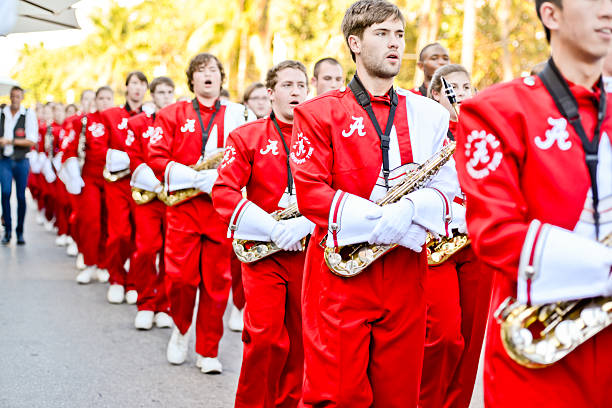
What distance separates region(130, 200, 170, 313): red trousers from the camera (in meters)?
9.32

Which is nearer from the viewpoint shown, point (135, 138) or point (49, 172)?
point (135, 138)

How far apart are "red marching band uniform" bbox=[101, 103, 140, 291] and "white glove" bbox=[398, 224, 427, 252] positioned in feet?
23.1

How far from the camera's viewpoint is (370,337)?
418 centimetres

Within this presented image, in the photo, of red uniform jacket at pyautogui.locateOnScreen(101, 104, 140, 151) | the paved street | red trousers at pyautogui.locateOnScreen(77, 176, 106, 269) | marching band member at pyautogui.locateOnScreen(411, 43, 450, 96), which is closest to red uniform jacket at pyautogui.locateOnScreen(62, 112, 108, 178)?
red trousers at pyautogui.locateOnScreen(77, 176, 106, 269)

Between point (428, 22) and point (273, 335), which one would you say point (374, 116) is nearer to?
point (273, 335)

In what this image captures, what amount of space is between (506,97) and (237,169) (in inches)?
125

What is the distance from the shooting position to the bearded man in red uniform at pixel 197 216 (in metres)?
7.41

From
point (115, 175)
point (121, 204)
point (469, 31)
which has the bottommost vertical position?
point (121, 204)

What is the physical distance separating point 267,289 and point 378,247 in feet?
5.54

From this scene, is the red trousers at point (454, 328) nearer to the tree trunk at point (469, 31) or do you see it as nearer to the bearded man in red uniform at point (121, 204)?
the bearded man in red uniform at point (121, 204)

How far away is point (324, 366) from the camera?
4164 mm

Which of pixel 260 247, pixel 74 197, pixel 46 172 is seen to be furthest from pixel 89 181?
pixel 46 172

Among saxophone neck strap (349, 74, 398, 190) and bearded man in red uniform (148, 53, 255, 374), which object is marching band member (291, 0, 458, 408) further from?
bearded man in red uniform (148, 53, 255, 374)

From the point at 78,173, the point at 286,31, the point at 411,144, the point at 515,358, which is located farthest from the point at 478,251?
the point at 286,31
